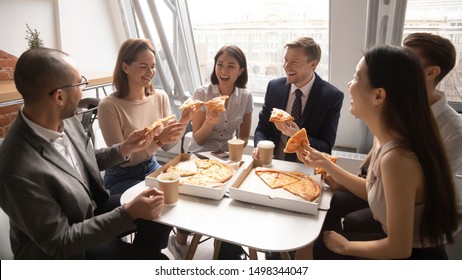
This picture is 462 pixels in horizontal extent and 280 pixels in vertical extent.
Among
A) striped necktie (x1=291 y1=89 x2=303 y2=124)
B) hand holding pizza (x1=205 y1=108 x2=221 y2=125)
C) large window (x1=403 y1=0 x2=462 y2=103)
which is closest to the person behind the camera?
hand holding pizza (x1=205 y1=108 x2=221 y2=125)

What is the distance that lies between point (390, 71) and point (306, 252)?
0.95m

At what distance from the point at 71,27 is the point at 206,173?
296cm

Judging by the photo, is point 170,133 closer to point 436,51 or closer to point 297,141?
point 297,141

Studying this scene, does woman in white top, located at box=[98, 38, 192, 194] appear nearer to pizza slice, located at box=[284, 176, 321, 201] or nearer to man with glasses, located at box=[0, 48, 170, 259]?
man with glasses, located at box=[0, 48, 170, 259]

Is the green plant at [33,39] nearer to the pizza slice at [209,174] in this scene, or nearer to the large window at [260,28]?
the large window at [260,28]

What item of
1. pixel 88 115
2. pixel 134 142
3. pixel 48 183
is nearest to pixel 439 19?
pixel 134 142

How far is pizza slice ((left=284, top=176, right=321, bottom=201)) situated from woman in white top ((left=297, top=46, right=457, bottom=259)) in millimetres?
223

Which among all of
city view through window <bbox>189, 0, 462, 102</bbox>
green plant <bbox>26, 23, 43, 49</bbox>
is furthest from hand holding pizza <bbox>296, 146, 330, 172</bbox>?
green plant <bbox>26, 23, 43, 49</bbox>

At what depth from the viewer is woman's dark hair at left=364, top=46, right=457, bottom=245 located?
4.13 ft

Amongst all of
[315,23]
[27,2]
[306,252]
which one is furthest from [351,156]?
[27,2]

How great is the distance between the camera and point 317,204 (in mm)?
1392

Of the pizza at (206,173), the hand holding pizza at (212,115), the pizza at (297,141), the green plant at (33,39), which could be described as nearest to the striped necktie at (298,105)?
the hand holding pizza at (212,115)

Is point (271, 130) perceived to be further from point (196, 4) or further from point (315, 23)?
point (196, 4)

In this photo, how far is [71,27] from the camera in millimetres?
3672
